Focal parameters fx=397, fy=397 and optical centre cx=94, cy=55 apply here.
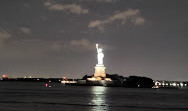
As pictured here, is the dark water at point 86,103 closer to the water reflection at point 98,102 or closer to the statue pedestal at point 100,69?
the water reflection at point 98,102

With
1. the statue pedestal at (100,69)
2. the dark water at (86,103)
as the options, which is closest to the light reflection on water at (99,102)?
the dark water at (86,103)

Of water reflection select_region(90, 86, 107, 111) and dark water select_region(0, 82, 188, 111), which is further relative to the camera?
water reflection select_region(90, 86, 107, 111)

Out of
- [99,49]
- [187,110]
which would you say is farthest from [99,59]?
[187,110]

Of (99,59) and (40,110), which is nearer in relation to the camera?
(40,110)

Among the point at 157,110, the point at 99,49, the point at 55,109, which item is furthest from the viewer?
the point at 99,49

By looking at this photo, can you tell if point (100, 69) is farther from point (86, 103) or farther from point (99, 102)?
point (86, 103)

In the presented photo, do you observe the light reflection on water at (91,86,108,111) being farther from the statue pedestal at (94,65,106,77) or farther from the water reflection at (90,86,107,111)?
the statue pedestal at (94,65,106,77)

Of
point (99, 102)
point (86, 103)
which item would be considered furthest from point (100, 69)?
point (86, 103)

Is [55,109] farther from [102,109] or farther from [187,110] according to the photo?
[187,110]

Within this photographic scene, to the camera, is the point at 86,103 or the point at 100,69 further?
the point at 100,69

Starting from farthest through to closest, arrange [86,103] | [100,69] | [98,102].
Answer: [100,69], [98,102], [86,103]

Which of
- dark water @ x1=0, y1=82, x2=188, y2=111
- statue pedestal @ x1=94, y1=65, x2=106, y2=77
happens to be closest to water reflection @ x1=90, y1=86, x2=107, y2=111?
dark water @ x1=0, y1=82, x2=188, y2=111
